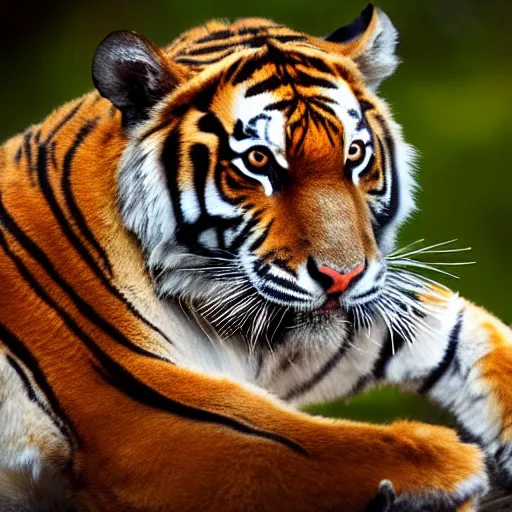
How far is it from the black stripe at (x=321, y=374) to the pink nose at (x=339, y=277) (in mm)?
408

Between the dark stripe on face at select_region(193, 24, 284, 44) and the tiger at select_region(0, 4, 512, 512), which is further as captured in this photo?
the dark stripe on face at select_region(193, 24, 284, 44)

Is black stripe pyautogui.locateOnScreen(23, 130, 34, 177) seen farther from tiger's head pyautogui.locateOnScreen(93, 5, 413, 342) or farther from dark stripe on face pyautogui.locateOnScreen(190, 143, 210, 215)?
dark stripe on face pyautogui.locateOnScreen(190, 143, 210, 215)

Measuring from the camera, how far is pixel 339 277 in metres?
2.04

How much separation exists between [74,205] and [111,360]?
0.32 metres

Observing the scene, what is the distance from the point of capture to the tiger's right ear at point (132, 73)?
2.09m

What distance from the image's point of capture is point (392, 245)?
7.72ft

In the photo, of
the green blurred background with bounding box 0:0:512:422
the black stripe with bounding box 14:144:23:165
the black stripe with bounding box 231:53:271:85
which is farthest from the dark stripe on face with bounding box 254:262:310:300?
the green blurred background with bounding box 0:0:512:422

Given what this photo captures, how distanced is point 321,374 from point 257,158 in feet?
2.03

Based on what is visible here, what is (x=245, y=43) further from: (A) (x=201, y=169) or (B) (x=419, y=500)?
(B) (x=419, y=500)

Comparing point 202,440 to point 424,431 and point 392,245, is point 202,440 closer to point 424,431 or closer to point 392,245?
point 424,431

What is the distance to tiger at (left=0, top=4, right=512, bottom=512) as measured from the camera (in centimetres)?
199

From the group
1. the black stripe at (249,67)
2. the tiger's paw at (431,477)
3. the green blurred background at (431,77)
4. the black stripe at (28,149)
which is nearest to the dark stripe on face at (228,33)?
the black stripe at (249,67)

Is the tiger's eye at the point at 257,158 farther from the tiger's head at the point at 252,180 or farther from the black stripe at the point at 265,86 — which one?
the black stripe at the point at 265,86

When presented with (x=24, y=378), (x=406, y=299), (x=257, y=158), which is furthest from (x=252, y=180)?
(x=24, y=378)
